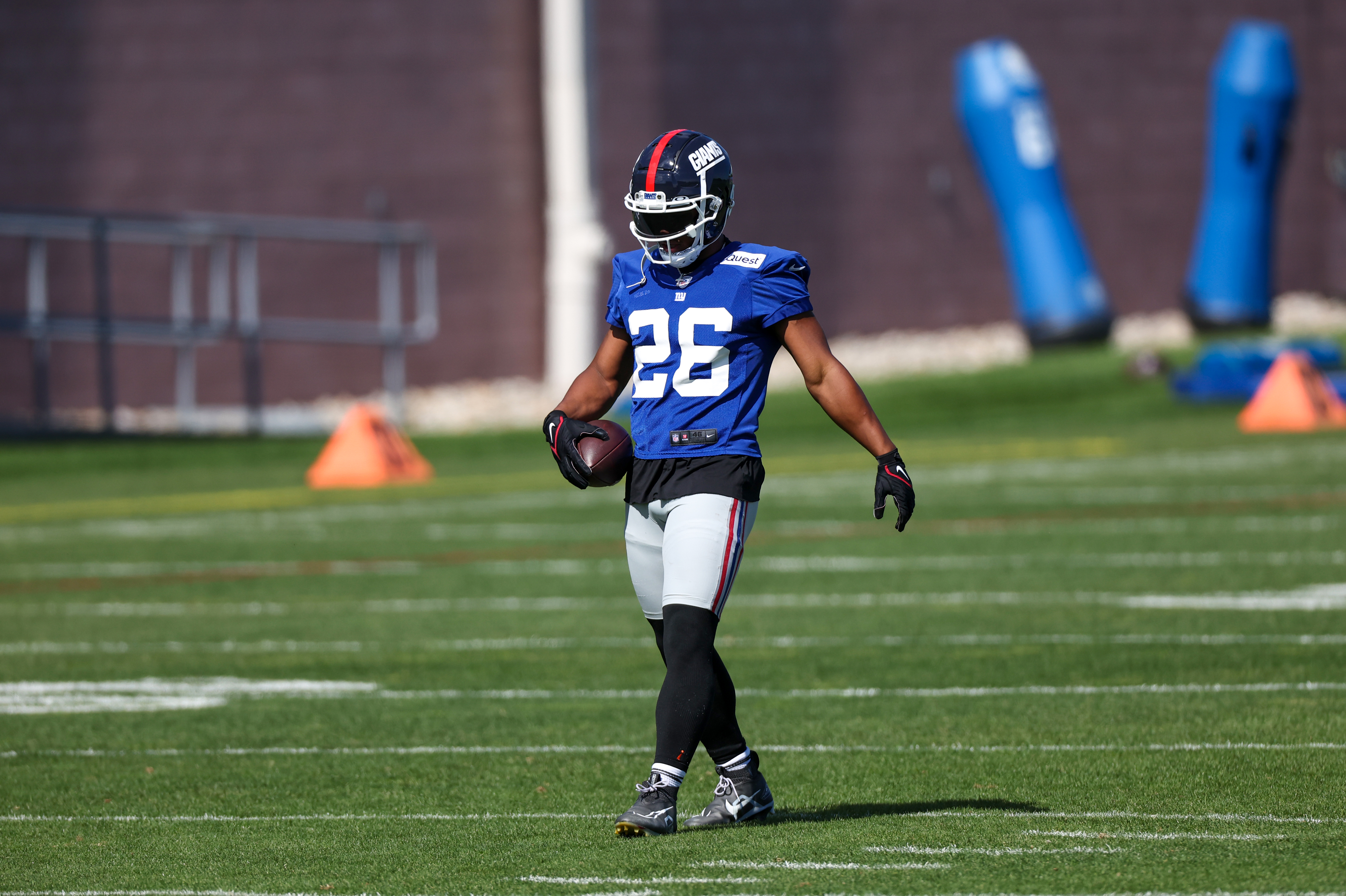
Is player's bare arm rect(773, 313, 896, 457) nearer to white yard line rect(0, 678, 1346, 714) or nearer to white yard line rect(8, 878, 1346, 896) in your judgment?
white yard line rect(8, 878, 1346, 896)

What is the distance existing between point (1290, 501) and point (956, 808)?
10.4 metres

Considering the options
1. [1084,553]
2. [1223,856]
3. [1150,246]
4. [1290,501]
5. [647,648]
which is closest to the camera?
[1223,856]

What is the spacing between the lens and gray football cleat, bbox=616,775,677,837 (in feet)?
19.2

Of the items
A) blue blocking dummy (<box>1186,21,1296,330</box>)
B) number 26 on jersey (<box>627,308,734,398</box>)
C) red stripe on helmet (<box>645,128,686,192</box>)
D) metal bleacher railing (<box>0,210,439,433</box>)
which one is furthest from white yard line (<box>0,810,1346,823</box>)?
blue blocking dummy (<box>1186,21,1296,330</box>)

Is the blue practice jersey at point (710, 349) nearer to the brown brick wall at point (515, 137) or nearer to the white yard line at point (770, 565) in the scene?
the white yard line at point (770, 565)

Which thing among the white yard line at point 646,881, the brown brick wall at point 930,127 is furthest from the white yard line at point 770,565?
the brown brick wall at point 930,127

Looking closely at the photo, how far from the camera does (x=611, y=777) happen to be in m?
7.03

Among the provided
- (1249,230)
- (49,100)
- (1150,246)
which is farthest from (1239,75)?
(49,100)

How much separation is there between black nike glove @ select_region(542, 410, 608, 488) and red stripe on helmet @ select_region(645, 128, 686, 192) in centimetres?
72

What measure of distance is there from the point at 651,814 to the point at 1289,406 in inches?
694

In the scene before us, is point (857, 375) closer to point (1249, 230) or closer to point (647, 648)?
point (1249, 230)

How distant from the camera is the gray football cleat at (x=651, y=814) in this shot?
5.86 m

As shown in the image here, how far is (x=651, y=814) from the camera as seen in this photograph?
19.2 ft

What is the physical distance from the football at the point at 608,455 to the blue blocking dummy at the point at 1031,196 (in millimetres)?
23012
